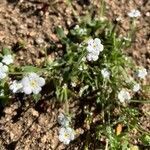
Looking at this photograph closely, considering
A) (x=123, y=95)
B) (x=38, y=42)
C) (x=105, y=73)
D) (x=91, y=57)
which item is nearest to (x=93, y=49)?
(x=91, y=57)

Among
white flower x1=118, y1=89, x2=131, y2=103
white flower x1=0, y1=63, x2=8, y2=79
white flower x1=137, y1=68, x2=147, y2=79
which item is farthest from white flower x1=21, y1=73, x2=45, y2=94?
white flower x1=137, y1=68, x2=147, y2=79

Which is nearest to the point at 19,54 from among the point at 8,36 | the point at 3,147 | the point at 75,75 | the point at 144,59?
the point at 8,36

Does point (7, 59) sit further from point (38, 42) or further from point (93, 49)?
point (93, 49)

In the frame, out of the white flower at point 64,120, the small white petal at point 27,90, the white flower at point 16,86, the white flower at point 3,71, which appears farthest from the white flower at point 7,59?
the white flower at point 64,120

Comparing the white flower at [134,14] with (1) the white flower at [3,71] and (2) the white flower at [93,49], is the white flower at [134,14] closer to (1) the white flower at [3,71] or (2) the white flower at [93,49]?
(2) the white flower at [93,49]

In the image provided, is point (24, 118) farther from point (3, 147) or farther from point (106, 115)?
point (106, 115)

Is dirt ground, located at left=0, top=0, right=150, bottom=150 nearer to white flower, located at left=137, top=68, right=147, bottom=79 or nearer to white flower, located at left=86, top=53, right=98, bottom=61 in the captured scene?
white flower, located at left=137, top=68, right=147, bottom=79
